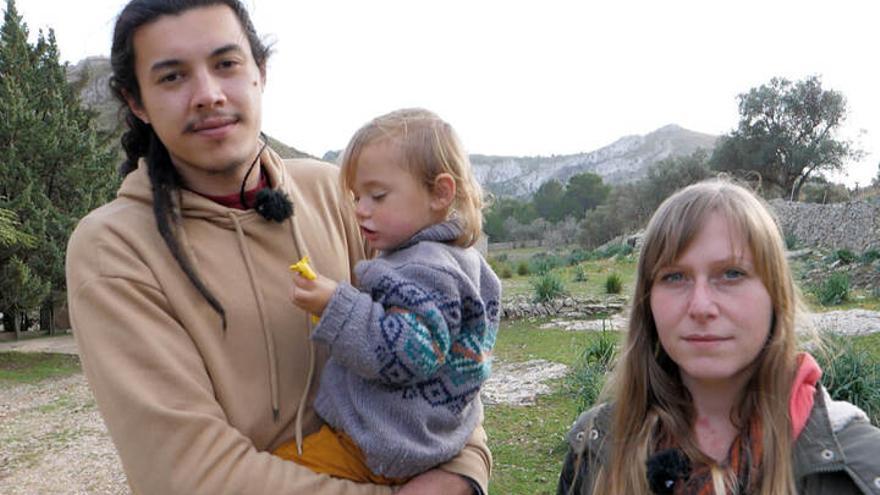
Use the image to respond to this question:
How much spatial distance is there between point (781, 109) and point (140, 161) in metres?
36.4

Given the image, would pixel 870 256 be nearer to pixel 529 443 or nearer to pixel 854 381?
pixel 854 381

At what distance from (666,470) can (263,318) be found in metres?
1.04

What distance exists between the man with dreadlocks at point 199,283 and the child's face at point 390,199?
0.65 ft

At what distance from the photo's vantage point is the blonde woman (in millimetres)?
1566

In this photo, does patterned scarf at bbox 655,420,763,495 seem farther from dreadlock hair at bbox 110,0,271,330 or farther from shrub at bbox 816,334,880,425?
shrub at bbox 816,334,880,425

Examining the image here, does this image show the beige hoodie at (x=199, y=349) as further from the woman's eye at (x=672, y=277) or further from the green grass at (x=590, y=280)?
the green grass at (x=590, y=280)

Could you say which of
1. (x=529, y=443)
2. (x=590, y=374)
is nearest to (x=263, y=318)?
(x=529, y=443)

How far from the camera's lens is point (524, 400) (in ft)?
24.1

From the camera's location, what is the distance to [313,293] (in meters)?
1.62

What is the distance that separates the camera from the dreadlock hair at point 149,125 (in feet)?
5.40

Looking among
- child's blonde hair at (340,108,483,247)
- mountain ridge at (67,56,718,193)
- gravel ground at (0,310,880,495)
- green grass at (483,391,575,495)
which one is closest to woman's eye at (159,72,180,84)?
child's blonde hair at (340,108,483,247)

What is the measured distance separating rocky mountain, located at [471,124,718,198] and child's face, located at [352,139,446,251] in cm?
11952

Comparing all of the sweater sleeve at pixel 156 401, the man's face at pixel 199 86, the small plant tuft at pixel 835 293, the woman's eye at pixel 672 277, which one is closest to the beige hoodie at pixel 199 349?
the sweater sleeve at pixel 156 401

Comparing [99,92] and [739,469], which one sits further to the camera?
[99,92]
